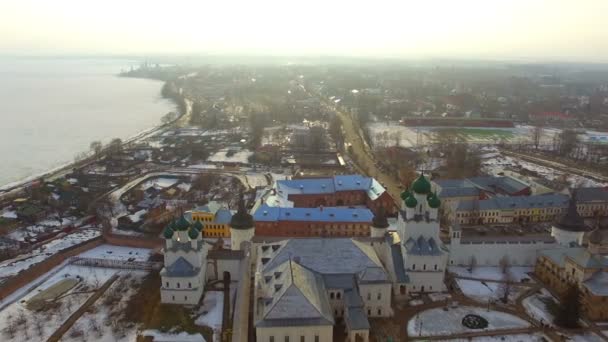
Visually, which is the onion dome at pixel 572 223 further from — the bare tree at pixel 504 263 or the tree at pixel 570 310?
the tree at pixel 570 310

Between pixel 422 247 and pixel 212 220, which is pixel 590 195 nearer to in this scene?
pixel 422 247

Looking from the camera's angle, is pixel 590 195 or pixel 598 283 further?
pixel 590 195

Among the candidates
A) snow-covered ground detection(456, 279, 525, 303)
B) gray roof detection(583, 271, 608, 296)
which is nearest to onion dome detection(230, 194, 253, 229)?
snow-covered ground detection(456, 279, 525, 303)

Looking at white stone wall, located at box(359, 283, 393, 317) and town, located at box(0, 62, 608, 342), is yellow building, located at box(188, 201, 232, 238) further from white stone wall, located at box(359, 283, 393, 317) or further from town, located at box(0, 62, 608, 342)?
white stone wall, located at box(359, 283, 393, 317)

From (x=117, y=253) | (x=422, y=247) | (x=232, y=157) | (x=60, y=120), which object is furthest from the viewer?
(x=60, y=120)

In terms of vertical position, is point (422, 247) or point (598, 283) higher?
point (422, 247)

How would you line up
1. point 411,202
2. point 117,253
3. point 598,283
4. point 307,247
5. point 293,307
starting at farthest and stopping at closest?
point 117,253, point 411,202, point 307,247, point 598,283, point 293,307

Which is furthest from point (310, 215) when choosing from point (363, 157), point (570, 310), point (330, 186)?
point (363, 157)

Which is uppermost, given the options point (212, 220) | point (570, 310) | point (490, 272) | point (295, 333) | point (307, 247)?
point (307, 247)
